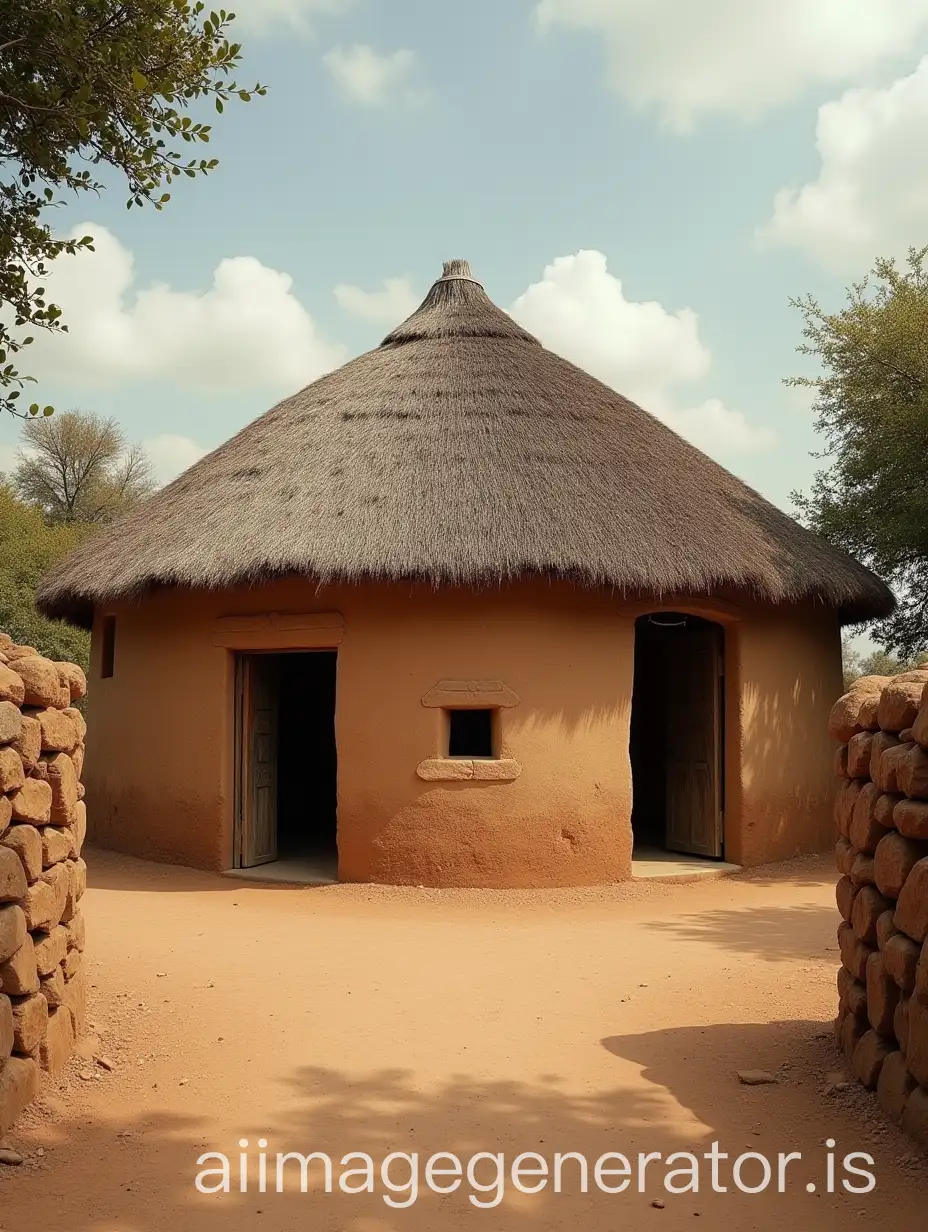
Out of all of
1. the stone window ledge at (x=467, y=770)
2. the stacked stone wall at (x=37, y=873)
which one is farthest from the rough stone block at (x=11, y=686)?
the stone window ledge at (x=467, y=770)

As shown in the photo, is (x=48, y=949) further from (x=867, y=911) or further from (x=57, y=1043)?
(x=867, y=911)

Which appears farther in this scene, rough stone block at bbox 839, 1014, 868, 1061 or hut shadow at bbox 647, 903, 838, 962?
hut shadow at bbox 647, 903, 838, 962

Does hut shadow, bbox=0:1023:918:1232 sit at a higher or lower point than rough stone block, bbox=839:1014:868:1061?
lower

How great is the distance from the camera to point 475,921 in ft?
23.6

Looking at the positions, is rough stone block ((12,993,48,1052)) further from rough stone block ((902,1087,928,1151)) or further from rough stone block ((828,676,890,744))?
rough stone block ((828,676,890,744))

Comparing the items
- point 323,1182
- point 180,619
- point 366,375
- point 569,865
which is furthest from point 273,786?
point 323,1182

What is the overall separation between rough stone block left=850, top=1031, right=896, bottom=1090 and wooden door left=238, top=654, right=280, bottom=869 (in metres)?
6.06

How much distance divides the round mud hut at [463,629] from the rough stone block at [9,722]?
4.37m

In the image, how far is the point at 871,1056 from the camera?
3.77 m

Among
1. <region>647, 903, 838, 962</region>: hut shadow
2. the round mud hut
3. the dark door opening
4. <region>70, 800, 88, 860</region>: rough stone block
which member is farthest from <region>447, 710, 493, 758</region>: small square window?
<region>70, 800, 88, 860</region>: rough stone block

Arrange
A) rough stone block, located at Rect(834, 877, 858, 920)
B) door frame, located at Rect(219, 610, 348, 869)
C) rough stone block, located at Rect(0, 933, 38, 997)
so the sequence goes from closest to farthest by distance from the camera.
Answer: rough stone block, located at Rect(0, 933, 38, 997), rough stone block, located at Rect(834, 877, 858, 920), door frame, located at Rect(219, 610, 348, 869)

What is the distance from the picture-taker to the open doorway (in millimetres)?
8984

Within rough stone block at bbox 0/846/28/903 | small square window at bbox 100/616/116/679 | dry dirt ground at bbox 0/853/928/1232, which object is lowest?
dry dirt ground at bbox 0/853/928/1232

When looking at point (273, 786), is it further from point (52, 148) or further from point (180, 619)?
point (52, 148)
